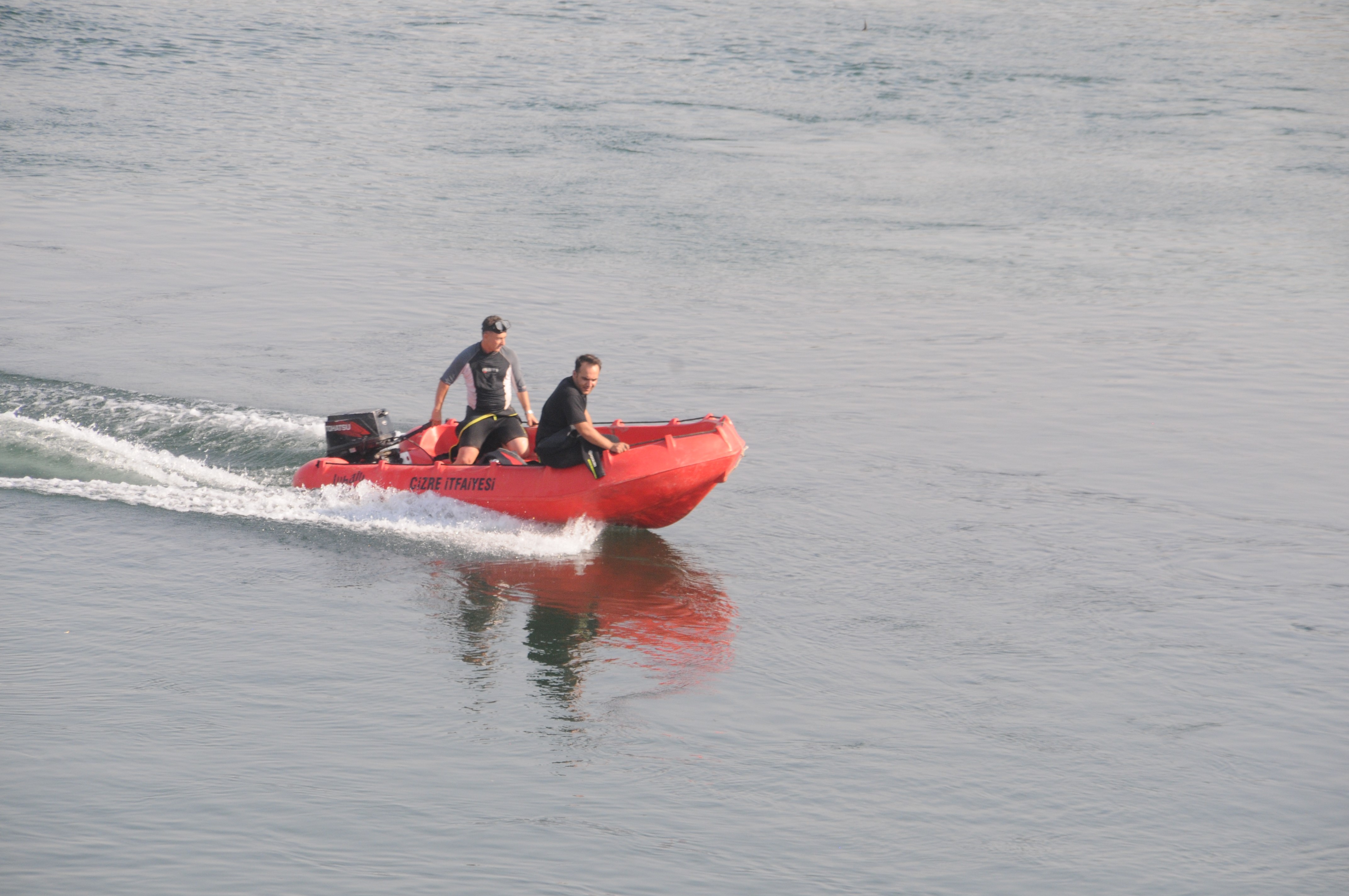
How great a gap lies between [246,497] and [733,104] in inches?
750

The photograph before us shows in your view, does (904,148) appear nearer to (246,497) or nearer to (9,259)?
(9,259)

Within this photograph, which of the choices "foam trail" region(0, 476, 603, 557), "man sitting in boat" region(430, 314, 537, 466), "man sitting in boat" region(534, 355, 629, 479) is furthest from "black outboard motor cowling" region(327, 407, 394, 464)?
"man sitting in boat" region(534, 355, 629, 479)

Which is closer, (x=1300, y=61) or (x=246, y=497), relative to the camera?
(x=246, y=497)

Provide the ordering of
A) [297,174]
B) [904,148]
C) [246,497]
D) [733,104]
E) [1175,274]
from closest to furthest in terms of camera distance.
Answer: [246,497], [1175,274], [297,174], [904,148], [733,104]

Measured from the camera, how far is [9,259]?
744 inches

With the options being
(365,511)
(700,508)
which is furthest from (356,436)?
(700,508)

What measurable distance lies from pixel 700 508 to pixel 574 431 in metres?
1.92

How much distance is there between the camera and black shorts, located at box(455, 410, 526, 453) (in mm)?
11367

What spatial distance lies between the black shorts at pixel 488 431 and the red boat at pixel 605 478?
23cm

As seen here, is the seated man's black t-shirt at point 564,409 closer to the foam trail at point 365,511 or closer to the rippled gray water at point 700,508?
the foam trail at point 365,511

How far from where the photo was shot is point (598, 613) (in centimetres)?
999

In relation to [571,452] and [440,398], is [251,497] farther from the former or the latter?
[571,452]

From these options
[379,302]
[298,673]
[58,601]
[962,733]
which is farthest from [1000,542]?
[379,302]

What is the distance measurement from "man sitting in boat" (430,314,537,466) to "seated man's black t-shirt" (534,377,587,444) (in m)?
0.34
